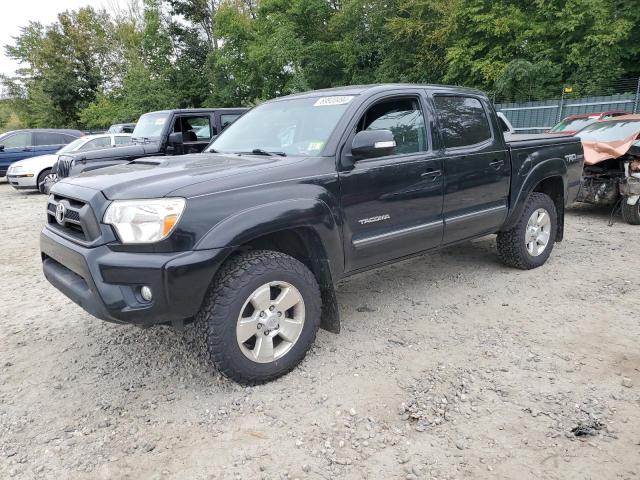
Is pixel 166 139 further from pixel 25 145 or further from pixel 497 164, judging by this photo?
pixel 25 145

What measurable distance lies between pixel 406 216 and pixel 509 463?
1881 millimetres

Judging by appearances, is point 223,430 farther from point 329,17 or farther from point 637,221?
point 329,17

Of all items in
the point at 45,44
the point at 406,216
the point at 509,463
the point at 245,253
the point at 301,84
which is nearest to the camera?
the point at 509,463

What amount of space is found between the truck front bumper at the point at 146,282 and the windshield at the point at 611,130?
7361 millimetres

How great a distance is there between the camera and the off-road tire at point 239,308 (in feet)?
8.80

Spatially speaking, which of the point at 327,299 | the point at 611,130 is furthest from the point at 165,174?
the point at 611,130

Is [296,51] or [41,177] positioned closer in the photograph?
[41,177]

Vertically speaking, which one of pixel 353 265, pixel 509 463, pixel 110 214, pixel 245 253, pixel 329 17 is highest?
pixel 329 17

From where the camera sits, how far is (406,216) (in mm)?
3621

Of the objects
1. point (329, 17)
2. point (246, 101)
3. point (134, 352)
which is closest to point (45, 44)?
point (246, 101)

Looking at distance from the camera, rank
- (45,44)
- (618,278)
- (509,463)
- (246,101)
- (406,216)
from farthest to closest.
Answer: (45,44), (246,101), (618,278), (406,216), (509,463)

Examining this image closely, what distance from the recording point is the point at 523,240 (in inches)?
190

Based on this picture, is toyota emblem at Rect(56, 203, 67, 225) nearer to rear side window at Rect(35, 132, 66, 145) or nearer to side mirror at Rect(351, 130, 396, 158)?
side mirror at Rect(351, 130, 396, 158)

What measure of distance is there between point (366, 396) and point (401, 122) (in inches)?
85.1
